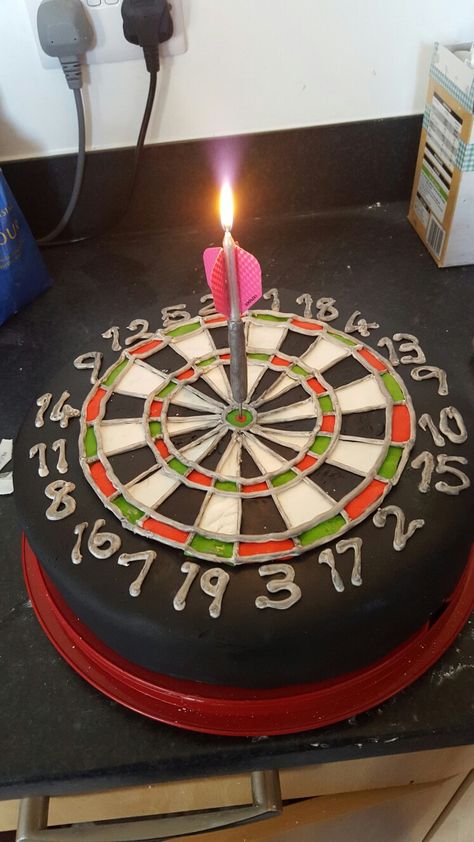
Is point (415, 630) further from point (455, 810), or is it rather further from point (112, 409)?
point (455, 810)

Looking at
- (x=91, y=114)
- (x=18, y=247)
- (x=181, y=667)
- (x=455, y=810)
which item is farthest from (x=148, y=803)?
(x=91, y=114)

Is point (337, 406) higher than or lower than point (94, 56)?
lower

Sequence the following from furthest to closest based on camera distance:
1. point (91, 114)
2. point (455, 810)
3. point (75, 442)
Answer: point (91, 114) < point (455, 810) < point (75, 442)

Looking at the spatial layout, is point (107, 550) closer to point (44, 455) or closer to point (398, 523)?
point (44, 455)

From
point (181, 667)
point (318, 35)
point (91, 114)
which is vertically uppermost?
point (318, 35)

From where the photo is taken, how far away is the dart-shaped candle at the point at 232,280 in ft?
1.59

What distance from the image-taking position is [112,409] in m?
0.61

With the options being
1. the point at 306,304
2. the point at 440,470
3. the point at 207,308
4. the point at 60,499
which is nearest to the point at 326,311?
the point at 306,304

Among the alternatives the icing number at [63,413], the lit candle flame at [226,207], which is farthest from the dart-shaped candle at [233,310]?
the icing number at [63,413]

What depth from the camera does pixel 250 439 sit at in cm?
57

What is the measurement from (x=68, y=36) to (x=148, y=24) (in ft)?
0.33

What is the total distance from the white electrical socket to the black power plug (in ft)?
0.05

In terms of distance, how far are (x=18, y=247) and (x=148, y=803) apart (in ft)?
2.24

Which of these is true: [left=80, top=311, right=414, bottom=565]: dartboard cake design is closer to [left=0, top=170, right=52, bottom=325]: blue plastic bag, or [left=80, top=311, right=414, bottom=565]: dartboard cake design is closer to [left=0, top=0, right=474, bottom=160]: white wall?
[left=0, top=170, right=52, bottom=325]: blue plastic bag
